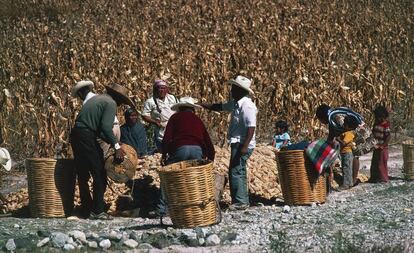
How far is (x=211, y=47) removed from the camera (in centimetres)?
1886

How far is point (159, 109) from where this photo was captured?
12.2 metres

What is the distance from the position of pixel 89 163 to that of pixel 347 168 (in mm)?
3360

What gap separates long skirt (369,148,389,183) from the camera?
12.4 meters

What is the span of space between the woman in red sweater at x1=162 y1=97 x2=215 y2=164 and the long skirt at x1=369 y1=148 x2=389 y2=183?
305cm

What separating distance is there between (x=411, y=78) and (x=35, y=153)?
7690 millimetres

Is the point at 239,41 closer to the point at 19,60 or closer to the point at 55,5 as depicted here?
the point at 19,60

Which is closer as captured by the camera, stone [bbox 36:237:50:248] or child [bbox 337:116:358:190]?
stone [bbox 36:237:50:248]

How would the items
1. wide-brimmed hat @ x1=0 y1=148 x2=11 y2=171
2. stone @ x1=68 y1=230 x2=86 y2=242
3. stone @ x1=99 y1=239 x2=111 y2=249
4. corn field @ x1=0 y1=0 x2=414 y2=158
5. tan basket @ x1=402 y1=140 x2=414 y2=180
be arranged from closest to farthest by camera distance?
stone @ x1=99 y1=239 x2=111 y2=249
stone @ x1=68 y1=230 x2=86 y2=242
wide-brimmed hat @ x1=0 y1=148 x2=11 y2=171
tan basket @ x1=402 y1=140 x2=414 y2=180
corn field @ x1=0 y1=0 x2=414 y2=158

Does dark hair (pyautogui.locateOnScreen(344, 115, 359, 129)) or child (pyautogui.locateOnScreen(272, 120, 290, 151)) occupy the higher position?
dark hair (pyautogui.locateOnScreen(344, 115, 359, 129))

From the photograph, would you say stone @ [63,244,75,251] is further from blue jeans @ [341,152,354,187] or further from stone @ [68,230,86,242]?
blue jeans @ [341,152,354,187]

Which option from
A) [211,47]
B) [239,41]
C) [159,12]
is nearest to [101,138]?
[211,47]

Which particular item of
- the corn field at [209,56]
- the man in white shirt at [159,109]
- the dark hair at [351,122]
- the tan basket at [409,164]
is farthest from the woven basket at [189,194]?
the tan basket at [409,164]

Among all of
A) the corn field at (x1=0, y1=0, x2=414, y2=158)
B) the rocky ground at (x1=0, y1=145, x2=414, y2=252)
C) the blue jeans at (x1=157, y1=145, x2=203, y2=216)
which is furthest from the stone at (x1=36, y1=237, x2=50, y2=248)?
the corn field at (x1=0, y1=0, x2=414, y2=158)

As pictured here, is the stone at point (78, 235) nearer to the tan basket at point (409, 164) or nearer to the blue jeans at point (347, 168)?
the blue jeans at point (347, 168)
